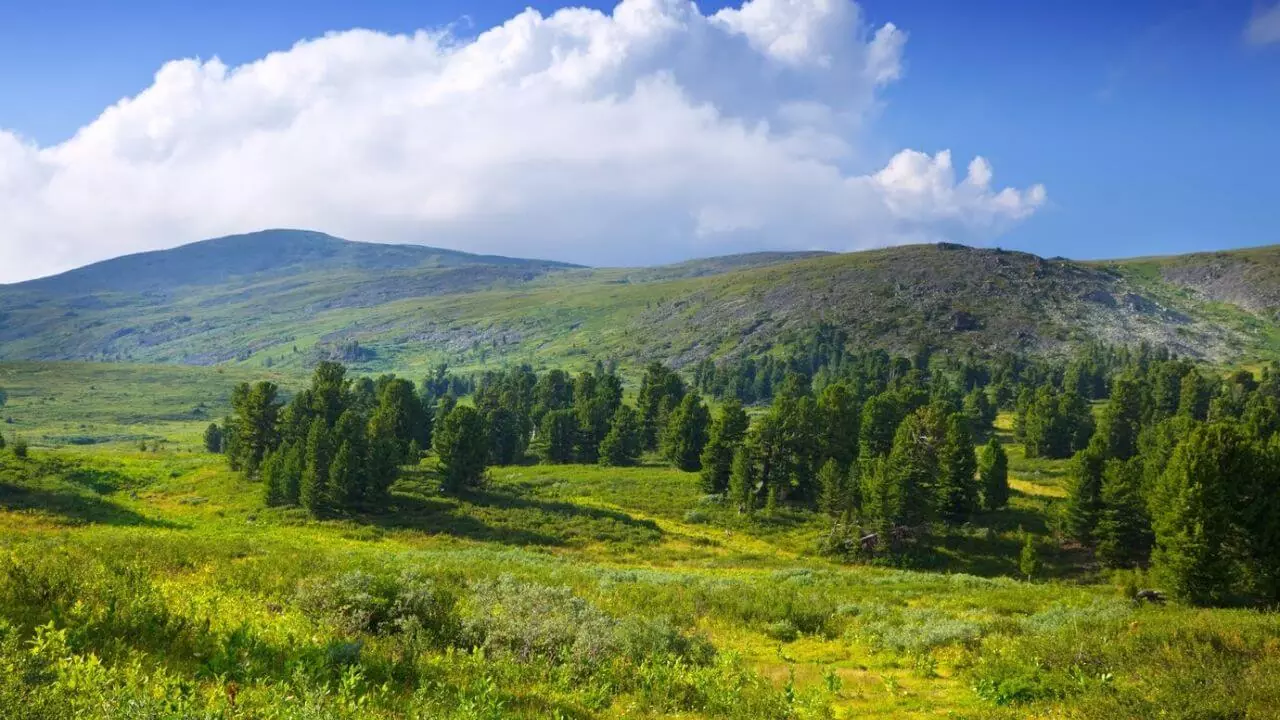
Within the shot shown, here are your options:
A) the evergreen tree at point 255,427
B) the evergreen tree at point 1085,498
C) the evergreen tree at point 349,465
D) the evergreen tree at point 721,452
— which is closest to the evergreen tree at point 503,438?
the evergreen tree at point 255,427

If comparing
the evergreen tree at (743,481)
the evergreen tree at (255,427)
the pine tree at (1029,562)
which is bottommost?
the pine tree at (1029,562)

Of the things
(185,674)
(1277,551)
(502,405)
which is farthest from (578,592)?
(502,405)

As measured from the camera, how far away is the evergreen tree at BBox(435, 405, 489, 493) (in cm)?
7125

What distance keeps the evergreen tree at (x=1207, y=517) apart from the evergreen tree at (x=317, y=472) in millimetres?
63116

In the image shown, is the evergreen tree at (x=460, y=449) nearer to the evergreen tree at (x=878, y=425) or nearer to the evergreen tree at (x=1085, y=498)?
the evergreen tree at (x=878, y=425)

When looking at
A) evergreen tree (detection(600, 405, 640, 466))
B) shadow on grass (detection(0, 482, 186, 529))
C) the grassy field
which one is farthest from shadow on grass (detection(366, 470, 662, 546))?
evergreen tree (detection(600, 405, 640, 466))

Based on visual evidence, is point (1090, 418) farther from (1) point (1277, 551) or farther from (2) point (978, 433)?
(1) point (1277, 551)

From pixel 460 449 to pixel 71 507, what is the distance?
32172 millimetres

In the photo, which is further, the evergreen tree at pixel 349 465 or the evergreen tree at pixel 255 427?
the evergreen tree at pixel 255 427

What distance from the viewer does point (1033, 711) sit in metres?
14.1

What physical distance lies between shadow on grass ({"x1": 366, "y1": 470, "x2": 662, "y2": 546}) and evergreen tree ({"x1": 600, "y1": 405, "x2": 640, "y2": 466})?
29.7 m

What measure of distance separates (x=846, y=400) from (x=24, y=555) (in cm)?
7574

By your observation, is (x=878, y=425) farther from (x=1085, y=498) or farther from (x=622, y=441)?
(x=622, y=441)

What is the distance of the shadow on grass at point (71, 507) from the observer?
49.5 metres
